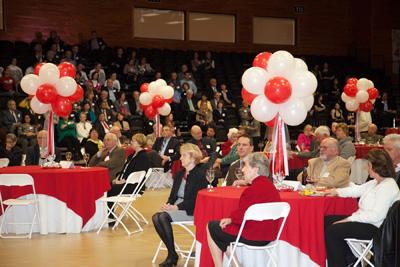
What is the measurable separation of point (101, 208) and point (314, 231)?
383cm

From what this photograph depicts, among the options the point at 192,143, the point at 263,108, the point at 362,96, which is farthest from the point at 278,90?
the point at 362,96

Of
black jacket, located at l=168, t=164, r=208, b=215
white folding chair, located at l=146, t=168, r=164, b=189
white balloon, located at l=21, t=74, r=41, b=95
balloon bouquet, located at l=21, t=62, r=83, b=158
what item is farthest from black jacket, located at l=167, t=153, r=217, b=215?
white folding chair, located at l=146, t=168, r=164, b=189

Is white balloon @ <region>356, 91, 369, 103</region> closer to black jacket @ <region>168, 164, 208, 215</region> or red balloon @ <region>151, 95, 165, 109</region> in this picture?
red balloon @ <region>151, 95, 165, 109</region>

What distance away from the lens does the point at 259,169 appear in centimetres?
568

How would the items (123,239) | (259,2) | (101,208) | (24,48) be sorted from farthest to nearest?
(259,2), (24,48), (101,208), (123,239)

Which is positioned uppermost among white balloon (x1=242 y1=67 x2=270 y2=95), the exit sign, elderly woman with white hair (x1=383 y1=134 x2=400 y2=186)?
the exit sign

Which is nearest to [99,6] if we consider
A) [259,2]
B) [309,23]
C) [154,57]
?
[154,57]

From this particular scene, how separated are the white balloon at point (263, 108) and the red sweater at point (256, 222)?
1600 mm

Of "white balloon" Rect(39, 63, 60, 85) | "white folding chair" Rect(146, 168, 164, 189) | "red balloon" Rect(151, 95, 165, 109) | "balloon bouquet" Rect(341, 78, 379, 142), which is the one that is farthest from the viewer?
"balloon bouquet" Rect(341, 78, 379, 142)

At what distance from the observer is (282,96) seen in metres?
6.94

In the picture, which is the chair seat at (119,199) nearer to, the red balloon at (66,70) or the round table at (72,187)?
the round table at (72,187)

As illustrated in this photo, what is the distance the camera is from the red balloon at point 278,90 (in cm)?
692

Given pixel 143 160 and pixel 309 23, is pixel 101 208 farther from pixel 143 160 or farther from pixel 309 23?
pixel 309 23

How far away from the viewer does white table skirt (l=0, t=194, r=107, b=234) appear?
345 inches
